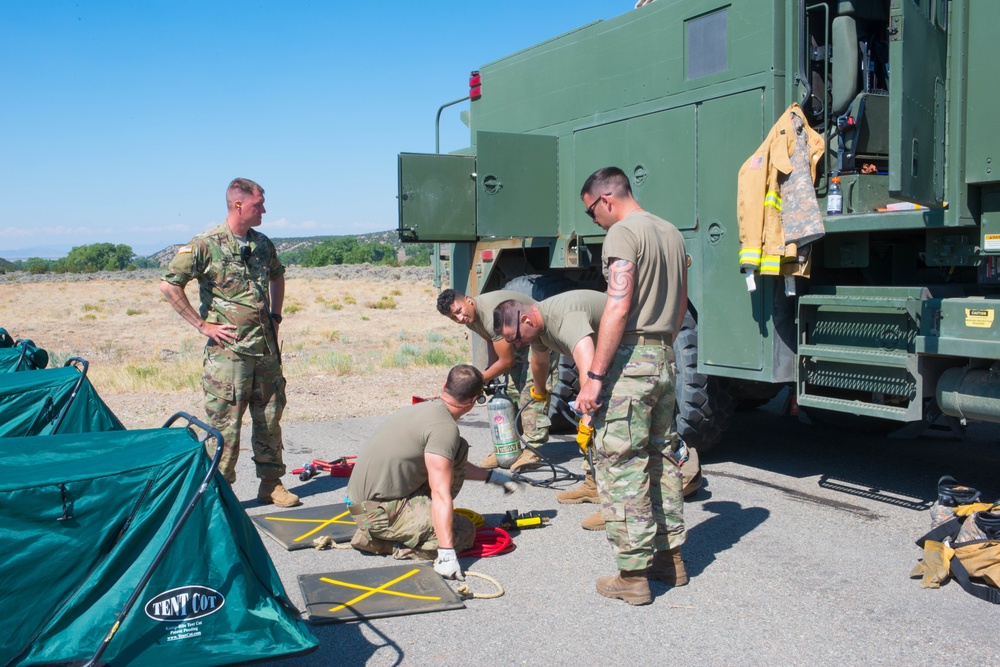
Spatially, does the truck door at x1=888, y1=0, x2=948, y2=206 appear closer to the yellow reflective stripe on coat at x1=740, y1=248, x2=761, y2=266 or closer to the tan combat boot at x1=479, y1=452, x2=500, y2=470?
the yellow reflective stripe on coat at x1=740, y1=248, x2=761, y2=266

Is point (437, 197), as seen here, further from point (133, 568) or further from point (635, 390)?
point (133, 568)

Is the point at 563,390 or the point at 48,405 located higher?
the point at 48,405

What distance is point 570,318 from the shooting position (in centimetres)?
461

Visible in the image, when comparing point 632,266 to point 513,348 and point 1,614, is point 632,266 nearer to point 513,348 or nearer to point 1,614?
point 513,348

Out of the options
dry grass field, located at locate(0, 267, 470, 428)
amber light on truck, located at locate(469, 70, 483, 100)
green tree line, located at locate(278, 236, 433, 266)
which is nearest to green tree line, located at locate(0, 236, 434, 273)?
green tree line, located at locate(278, 236, 433, 266)

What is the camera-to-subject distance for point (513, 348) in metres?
6.50

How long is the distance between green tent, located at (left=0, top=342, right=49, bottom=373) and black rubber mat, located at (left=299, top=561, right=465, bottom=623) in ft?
9.48

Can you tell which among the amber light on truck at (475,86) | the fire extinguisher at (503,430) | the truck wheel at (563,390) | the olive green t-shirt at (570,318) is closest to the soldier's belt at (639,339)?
the olive green t-shirt at (570,318)

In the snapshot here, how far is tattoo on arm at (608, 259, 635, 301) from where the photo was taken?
13.9 ft

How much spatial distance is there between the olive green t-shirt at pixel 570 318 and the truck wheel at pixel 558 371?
2.63 meters

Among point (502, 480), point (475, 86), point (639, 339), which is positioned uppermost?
point (475, 86)

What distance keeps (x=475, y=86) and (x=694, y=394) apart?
453cm

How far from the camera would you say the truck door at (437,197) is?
840cm

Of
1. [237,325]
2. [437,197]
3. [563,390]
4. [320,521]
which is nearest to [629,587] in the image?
[320,521]
